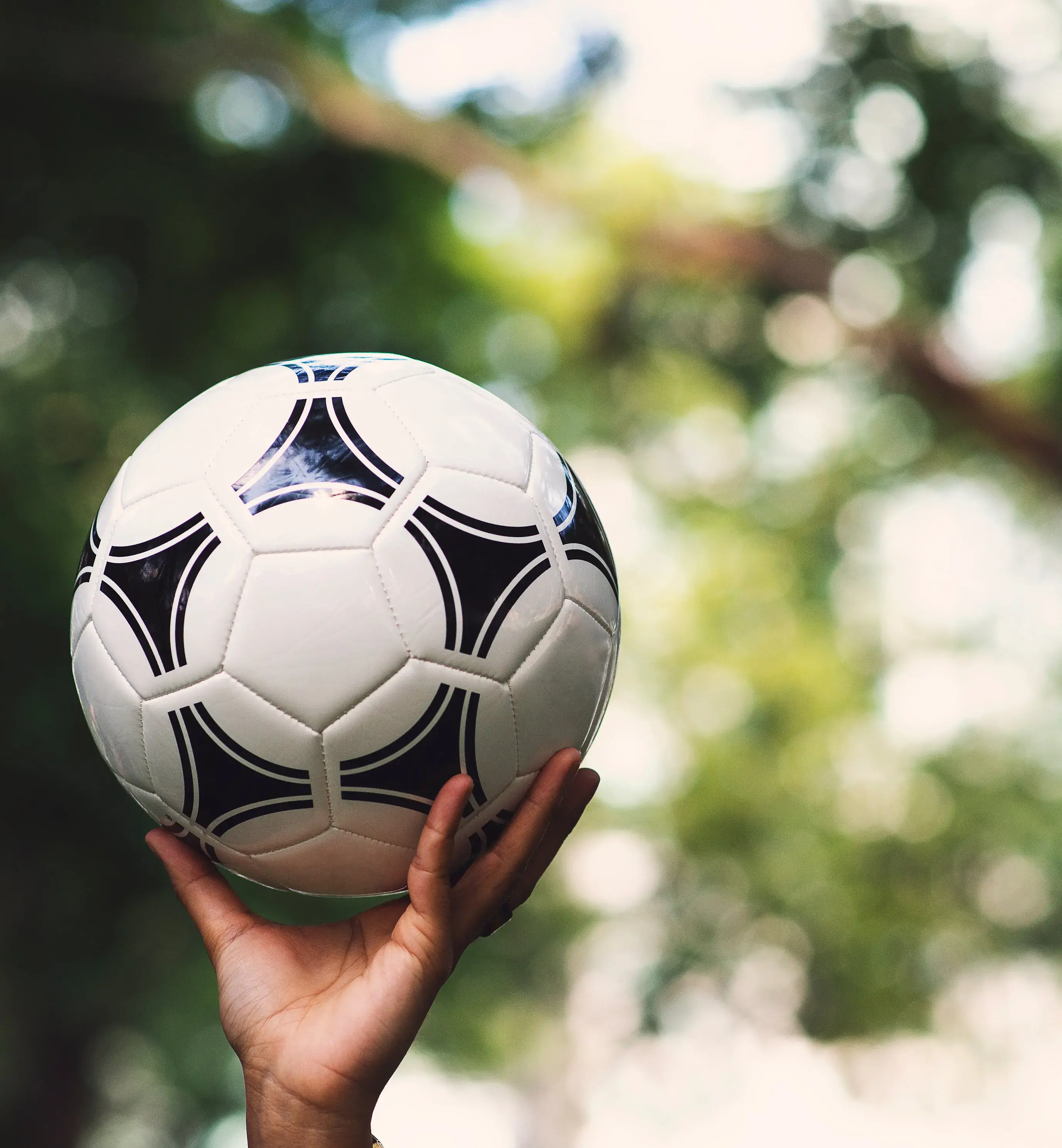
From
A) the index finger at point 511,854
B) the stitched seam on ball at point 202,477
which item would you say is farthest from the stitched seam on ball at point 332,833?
the stitched seam on ball at point 202,477

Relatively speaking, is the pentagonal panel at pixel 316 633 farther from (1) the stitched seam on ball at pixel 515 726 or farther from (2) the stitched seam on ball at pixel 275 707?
(1) the stitched seam on ball at pixel 515 726

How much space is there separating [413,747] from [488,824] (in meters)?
0.28

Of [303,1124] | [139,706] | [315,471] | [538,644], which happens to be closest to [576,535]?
[538,644]

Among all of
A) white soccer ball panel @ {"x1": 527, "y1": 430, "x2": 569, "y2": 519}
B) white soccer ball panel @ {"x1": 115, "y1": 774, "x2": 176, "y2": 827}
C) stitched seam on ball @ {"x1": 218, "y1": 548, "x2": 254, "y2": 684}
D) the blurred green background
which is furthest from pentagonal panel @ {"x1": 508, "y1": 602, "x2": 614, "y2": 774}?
the blurred green background

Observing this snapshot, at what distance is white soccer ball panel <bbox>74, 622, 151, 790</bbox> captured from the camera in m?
1.96

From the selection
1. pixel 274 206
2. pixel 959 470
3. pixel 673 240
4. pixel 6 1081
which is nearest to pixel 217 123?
pixel 274 206

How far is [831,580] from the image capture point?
13.6m

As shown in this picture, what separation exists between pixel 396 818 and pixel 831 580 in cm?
1234

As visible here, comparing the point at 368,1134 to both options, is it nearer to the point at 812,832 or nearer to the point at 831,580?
the point at 812,832

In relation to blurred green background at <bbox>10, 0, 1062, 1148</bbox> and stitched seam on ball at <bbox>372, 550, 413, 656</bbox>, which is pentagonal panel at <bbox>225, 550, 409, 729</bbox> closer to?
stitched seam on ball at <bbox>372, 550, 413, 656</bbox>

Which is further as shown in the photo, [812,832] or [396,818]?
[812,832]

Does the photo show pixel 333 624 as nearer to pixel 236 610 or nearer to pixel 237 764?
pixel 236 610

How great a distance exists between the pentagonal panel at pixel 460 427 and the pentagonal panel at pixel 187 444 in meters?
0.29

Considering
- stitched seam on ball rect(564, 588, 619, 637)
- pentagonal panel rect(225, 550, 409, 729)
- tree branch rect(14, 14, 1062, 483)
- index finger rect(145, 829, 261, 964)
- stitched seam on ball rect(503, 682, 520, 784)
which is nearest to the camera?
pentagonal panel rect(225, 550, 409, 729)
